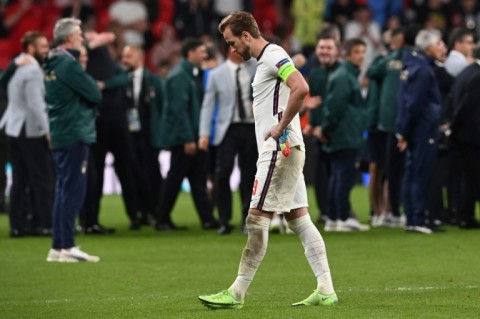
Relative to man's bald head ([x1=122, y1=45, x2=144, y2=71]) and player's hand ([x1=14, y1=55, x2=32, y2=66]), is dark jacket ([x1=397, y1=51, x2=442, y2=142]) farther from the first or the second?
player's hand ([x1=14, y1=55, x2=32, y2=66])

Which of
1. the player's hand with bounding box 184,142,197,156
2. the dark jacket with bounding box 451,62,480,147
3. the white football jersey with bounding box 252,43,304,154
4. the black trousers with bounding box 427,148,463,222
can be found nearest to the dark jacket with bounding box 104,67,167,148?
the player's hand with bounding box 184,142,197,156

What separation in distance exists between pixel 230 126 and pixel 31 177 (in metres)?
2.53

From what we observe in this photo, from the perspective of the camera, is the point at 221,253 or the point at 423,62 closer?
the point at 221,253

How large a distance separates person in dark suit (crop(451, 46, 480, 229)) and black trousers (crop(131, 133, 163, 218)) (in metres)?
4.34

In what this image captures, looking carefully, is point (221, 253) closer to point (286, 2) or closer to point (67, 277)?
point (67, 277)

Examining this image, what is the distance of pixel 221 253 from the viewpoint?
14.5 meters

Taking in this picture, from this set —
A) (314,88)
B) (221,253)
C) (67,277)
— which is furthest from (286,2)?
(67,277)

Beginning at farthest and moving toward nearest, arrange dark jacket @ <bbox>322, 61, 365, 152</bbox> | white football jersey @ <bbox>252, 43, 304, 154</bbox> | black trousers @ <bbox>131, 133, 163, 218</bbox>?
1. black trousers @ <bbox>131, 133, 163, 218</bbox>
2. dark jacket @ <bbox>322, 61, 365, 152</bbox>
3. white football jersey @ <bbox>252, 43, 304, 154</bbox>

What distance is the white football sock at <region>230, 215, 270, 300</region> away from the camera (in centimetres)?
995

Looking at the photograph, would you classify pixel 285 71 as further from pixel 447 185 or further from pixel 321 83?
pixel 447 185

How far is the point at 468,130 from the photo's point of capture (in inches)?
653

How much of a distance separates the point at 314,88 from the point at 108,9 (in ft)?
39.6

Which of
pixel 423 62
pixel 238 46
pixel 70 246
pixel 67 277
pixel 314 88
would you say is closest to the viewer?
pixel 238 46

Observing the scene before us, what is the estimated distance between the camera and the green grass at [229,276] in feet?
32.6
